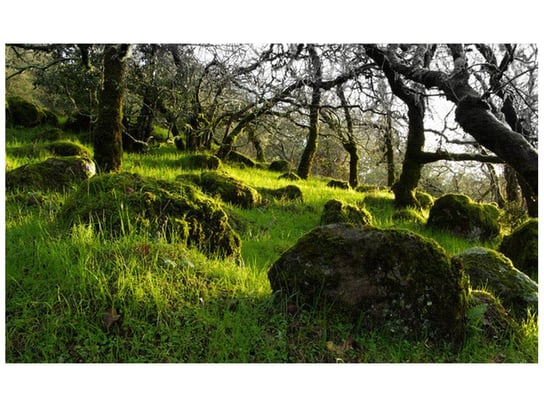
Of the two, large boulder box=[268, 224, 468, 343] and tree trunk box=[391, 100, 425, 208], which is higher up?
tree trunk box=[391, 100, 425, 208]

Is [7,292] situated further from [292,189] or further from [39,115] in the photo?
[39,115]

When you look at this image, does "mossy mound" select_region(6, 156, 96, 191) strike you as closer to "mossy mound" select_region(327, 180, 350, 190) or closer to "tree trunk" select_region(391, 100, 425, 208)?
"tree trunk" select_region(391, 100, 425, 208)

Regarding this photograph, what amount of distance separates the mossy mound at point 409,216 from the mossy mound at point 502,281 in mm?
4369

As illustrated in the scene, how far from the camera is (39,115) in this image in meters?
14.5

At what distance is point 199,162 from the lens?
35.3 ft

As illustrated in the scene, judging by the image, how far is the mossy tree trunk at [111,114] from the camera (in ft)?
24.0

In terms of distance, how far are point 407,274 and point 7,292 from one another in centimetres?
318

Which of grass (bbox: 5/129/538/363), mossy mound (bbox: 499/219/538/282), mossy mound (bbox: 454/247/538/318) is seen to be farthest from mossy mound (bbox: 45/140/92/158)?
mossy mound (bbox: 499/219/538/282)

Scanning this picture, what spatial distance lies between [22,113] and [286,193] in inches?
444

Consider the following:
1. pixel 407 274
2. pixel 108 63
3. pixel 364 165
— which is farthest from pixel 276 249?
pixel 364 165

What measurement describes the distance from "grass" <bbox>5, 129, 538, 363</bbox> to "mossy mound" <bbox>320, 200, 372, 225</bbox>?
352 centimetres

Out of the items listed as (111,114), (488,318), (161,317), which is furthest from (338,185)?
(161,317)

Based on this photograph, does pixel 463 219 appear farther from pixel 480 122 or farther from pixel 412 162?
pixel 480 122

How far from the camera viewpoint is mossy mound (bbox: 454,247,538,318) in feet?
12.6
